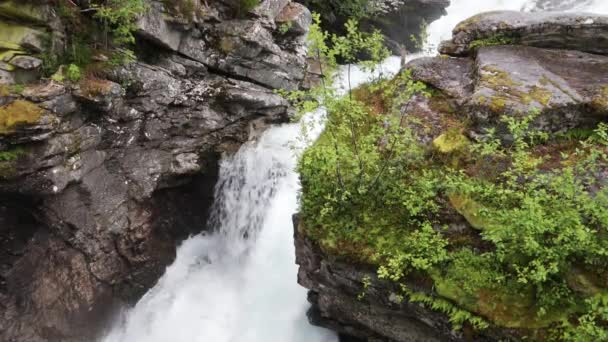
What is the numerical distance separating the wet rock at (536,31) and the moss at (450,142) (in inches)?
111

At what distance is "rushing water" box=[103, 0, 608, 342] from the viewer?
9.23 m

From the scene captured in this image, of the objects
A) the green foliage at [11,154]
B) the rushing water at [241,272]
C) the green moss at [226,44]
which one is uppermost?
the green moss at [226,44]

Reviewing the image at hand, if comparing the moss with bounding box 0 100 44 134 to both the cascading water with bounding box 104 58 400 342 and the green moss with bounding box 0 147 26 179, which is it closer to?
the green moss with bounding box 0 147 26 179

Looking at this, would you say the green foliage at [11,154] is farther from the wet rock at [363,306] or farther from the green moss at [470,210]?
the green moss at [470,210]

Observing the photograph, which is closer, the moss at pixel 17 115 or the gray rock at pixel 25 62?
the moss at pixel 17 115

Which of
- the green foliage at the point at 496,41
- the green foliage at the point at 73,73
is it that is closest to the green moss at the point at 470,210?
the green foliage at the point at 496,41

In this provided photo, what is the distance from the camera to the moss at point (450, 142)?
659cm

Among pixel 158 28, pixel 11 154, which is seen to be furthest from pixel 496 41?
pixel 11 154

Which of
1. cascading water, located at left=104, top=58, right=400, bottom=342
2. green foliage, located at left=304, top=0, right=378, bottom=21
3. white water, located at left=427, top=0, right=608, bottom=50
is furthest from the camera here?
white water, located at left=427, top=0, right=608, bottom=50

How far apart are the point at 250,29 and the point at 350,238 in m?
7.07

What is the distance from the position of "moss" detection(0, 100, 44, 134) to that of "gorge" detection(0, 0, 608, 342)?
0.03 m

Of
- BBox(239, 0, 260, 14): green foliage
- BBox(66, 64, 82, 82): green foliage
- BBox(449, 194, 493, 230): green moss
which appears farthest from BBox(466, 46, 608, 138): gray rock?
BBox(66, 64, 82, 82): green foliage

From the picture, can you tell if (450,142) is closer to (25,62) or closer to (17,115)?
(17,115)

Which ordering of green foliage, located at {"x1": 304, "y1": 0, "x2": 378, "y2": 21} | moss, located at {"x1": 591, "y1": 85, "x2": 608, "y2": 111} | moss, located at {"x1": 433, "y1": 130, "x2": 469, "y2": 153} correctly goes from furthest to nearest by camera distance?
1. green foliage, located at {"x1": 304, "y1": 0, "x2": 378, "y2": 21}
2. moss, located at {"x1": 433, "y1": 130, "x2": 469, "y2": 153}
3. moss, located at {"x1": 591, "y1": 85, "x2": 608, "y2": 111}
